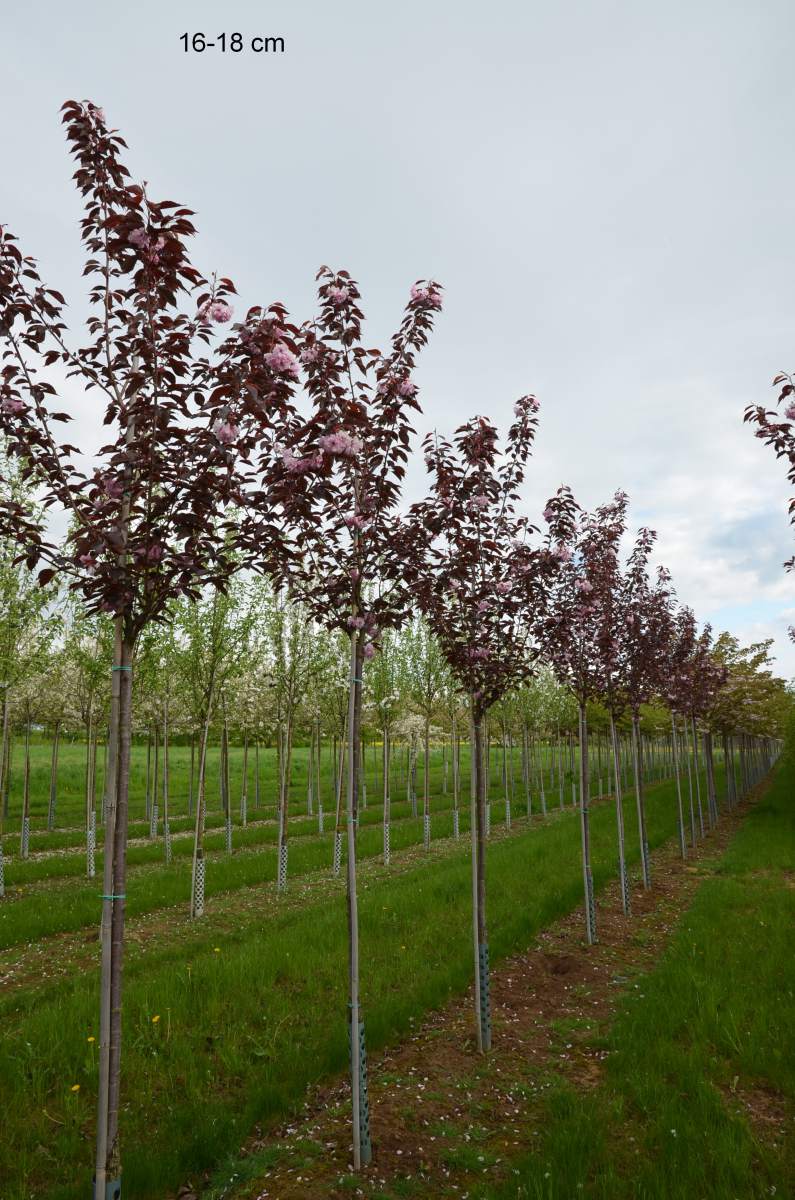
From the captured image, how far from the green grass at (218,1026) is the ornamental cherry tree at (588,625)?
6.39 feet

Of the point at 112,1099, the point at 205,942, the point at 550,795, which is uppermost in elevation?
the point at 112,1099

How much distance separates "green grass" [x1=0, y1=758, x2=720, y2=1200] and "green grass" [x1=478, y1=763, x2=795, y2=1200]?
2115 millimetres

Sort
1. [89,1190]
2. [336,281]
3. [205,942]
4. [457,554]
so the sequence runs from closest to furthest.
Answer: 1. [89,1190]
2. [336,281]
3. [457,554]
4. [205,942]

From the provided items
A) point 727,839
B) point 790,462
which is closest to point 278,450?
point 790,462

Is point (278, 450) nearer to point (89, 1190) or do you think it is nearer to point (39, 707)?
point (89, 1190)

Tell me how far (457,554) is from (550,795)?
3402 cm

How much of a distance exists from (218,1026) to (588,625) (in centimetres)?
747

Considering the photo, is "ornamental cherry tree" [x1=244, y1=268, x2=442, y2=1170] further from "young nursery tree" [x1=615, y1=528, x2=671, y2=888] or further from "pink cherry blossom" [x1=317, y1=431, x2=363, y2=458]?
"young nursery tree" [x1=615, y1=528, x2=671, y2=888]

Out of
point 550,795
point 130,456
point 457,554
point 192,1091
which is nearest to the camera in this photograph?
point 130,456

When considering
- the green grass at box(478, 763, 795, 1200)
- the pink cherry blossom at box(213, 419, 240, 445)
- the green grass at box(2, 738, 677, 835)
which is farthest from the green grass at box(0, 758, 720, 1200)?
the green grass at box(2, 738, 677, 835)

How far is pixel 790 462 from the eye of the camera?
284 inches

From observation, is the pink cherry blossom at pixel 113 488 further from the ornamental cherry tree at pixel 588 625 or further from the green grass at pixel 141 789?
the green grass at pixel 141 789

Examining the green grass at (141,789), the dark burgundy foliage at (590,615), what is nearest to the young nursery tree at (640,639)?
the dark burgundy foliage at (590,615)

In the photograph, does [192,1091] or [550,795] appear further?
[550,795]
